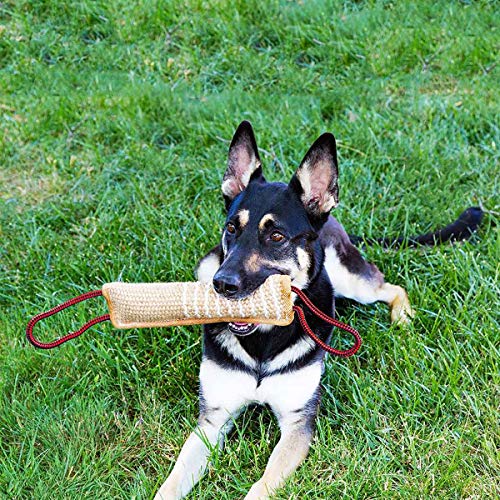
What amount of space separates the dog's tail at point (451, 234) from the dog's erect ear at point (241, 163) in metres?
1.22

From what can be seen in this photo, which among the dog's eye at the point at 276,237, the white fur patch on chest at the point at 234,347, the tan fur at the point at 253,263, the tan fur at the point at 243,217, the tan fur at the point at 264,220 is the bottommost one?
the white fur patch on chest at the point at 234,347

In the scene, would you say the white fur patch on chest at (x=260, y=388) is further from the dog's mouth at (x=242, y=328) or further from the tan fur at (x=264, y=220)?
the tan fur at (x=264, y=220)

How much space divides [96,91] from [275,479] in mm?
4450

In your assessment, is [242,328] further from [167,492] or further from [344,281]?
Result: [344,281]

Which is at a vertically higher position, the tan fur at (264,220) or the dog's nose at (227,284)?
the tan fur at (264,220)

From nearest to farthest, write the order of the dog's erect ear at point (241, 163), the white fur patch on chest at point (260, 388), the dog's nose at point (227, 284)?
the dog's nose at point (227, 284), the white fur patch on chest at point (260, 388), the dog's erect ear at point (241, 163)

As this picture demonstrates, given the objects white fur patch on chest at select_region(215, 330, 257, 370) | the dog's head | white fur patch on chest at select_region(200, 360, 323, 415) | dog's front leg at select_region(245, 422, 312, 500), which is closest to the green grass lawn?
dog's front leg at select_region(245, 422, 312, 500)

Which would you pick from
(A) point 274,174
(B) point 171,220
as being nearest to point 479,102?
(A) point 274,174

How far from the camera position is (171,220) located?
477cm

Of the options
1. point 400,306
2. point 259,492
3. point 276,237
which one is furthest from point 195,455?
point 400,306

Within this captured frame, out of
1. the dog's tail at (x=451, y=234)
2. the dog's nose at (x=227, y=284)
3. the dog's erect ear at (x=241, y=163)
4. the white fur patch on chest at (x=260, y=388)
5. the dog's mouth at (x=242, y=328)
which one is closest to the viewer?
the dog's nose at (x=227, y=284)

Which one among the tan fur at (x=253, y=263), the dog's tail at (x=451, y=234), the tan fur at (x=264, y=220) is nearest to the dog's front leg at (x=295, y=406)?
the tan fur at (x=253, y=263)

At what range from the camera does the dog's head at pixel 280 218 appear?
3.07 m

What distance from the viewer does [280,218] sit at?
316 cm
